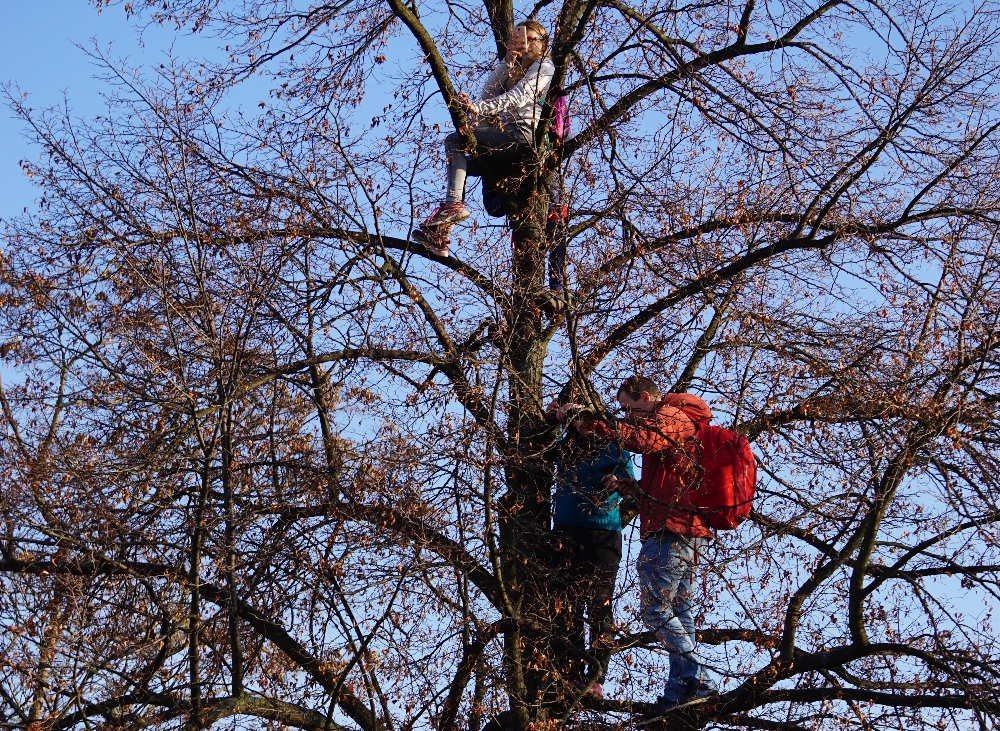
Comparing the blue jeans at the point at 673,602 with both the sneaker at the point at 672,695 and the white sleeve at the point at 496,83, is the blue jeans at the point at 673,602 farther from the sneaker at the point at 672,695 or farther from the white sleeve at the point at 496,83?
the white sleeve at the point at 496,83

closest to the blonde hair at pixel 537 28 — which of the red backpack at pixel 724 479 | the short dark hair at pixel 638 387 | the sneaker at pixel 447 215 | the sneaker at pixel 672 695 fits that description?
the sneaker at pixel 447 215

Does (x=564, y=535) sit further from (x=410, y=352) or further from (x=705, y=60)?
(x=705, y=60)

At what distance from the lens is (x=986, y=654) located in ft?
23.5

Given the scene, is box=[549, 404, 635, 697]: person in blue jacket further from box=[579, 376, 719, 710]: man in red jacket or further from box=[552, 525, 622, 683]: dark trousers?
box=[579, 376, 719, 710]: man in red jacket

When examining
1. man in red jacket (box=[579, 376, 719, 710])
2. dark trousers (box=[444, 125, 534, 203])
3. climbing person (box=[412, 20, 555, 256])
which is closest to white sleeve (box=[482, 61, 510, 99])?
climbing person (box=[412, 20, 555, 256])

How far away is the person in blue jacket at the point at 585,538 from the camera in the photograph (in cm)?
773

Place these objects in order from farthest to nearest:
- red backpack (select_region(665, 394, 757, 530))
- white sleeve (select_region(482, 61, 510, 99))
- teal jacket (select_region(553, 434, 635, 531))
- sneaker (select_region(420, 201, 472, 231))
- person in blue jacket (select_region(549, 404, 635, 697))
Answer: white sleeve (select_region(482, 61, 510, 99)) → sneaker (select_region(420, 201, 472, 231)) → teal jacket (select_region(553, 434, 635, 531)) → person in blue jacket (select_region(549, 404, 635, 697)) → red backpack (select_region(665, 394, 757, 530))

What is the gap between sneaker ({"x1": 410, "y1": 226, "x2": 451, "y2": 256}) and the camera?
877 cm

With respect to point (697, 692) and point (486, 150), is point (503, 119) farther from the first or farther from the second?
point (697, 692)

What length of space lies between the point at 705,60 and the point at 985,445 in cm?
347

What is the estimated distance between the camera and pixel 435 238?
28.8 feet

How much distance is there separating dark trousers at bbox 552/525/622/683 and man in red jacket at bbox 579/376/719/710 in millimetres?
348

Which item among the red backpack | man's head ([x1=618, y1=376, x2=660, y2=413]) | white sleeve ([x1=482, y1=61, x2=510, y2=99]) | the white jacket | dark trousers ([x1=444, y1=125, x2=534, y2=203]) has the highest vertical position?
white sleeve ([x1=482, y1=61, x2=510, y2=99])

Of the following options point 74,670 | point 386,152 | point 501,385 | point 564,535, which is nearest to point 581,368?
point 501,385
